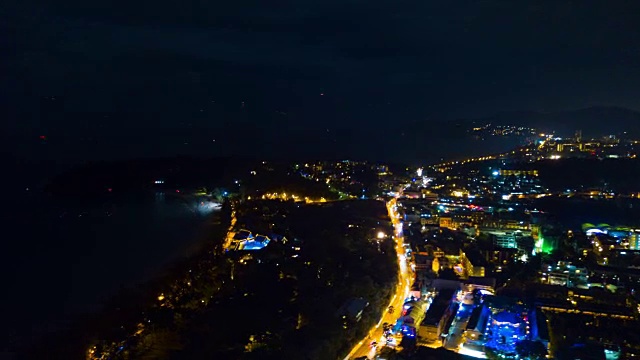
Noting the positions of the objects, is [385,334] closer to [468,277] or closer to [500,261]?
[468,277]

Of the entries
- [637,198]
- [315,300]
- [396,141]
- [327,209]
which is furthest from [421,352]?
[396,141]

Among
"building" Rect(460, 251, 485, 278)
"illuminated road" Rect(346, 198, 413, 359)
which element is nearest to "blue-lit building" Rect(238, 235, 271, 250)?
"illuminated road" Rect(346, 198, 413, 359)

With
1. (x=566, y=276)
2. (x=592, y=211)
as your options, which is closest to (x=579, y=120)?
(x=592, y=211)

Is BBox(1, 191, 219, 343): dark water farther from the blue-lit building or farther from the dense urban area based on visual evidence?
the blue-lit building

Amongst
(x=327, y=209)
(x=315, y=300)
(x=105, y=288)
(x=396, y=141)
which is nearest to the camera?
(x=315, y=300)

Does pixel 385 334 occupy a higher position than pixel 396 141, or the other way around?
pixel 396 141
